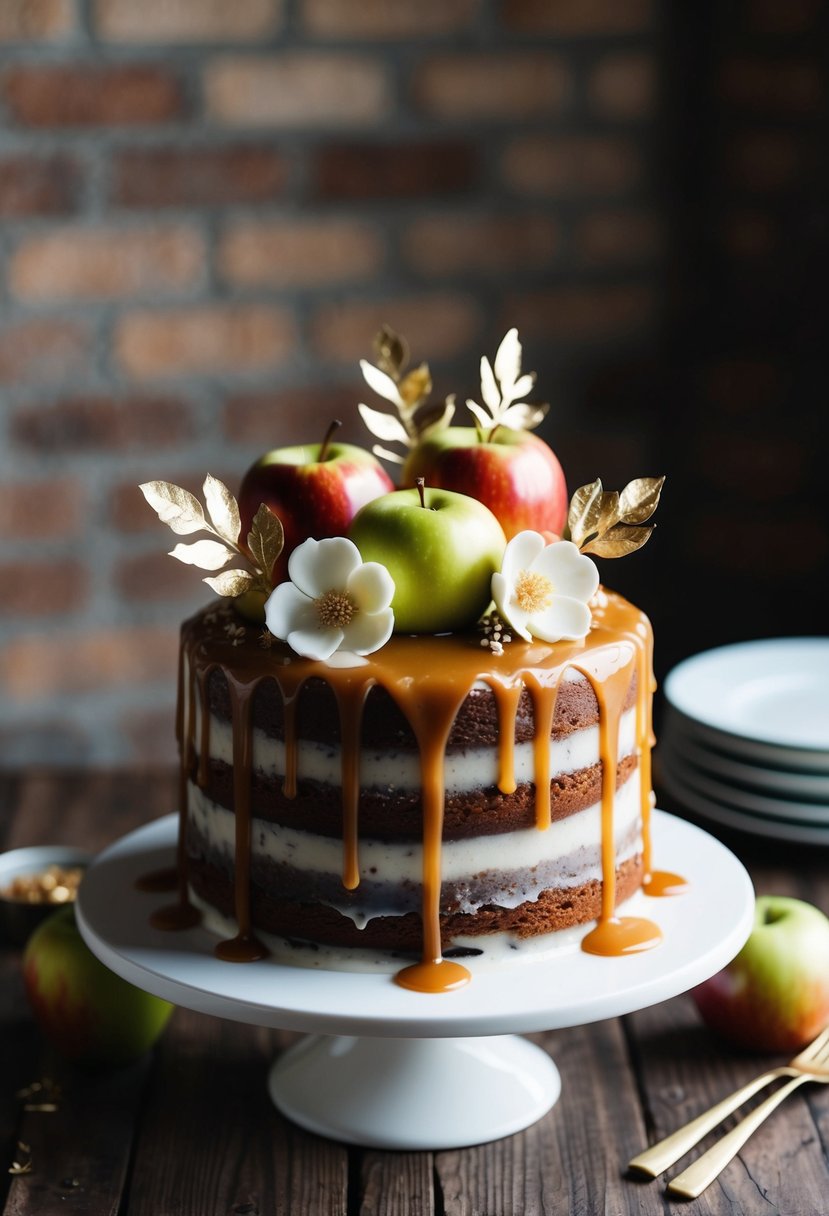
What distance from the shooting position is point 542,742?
104cm

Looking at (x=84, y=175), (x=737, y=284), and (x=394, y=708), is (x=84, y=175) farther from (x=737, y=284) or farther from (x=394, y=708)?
(x=394, y=708)

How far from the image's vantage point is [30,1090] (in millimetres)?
1193

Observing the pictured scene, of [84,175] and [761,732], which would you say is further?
[84,175]

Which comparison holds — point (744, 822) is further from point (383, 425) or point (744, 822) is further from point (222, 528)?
point (222, 528)

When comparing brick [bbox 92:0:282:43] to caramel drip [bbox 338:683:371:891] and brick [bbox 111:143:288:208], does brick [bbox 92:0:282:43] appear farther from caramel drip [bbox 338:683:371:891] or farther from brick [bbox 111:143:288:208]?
caramel drip [bbox 338:683:371:891]

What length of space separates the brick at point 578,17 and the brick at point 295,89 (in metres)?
0.21

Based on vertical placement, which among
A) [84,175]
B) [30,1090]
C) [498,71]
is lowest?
[30,1090]

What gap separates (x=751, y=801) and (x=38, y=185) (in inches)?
50.3

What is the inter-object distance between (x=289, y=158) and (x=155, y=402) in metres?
0.40

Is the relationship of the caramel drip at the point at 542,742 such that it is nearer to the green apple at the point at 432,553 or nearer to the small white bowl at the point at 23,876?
the green apple at the point at 432,553

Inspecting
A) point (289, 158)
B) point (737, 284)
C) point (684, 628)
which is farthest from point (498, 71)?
point (684, 628)

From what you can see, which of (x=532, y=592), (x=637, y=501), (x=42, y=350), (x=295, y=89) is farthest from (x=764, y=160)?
(x=532, y=592)

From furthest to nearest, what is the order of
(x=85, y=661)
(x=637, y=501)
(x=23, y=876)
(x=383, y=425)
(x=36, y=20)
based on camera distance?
(x=85, y=661)
(x=36, y=20)
(x=23, y=876)
(x=383, y=425)
(x=637, y=501)

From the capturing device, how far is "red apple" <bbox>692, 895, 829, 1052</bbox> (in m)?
1.21
